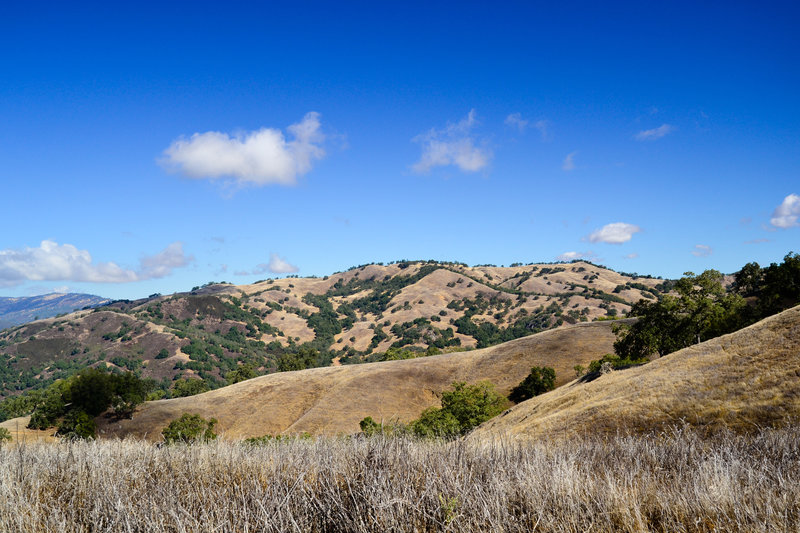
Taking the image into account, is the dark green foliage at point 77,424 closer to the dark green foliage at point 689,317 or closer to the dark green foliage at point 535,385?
the dark green foliage at point 535,385

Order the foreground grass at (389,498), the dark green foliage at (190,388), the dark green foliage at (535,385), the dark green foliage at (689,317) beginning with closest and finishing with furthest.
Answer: the foreground grass at (389,498), the dark green foliage at (689,317), the dark green foliage at (535,385), the dark green foliage at (190,388)

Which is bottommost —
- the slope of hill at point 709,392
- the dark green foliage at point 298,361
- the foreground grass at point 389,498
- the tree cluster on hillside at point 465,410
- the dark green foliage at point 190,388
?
the dark green foliage at point 190,388

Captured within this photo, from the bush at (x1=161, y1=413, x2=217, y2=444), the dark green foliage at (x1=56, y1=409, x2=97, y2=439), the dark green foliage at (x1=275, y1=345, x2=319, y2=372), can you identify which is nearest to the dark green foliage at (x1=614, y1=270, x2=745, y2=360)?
the bush at (x1=161, y1=413, x2=217, y2=444)

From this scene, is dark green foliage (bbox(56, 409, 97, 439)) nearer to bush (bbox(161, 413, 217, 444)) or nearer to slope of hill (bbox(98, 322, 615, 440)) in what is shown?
slope of hill (bbox(98, 322, 615, 440))

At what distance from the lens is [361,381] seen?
7631 cm

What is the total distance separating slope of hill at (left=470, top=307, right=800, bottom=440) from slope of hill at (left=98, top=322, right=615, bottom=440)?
3604 cm

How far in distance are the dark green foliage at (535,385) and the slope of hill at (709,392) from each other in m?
30.6

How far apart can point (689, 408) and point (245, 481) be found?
26.9m

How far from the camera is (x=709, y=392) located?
2622cm

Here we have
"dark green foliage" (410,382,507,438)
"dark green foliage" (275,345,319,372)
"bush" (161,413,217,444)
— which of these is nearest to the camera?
"dark green foliage" (410,382,507,438)

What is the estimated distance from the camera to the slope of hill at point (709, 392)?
22875mm

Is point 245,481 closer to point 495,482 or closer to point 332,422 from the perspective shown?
point 495,482

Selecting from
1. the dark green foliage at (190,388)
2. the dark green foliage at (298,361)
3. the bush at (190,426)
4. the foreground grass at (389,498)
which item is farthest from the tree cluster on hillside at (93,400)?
the foreground grass at (389,498)

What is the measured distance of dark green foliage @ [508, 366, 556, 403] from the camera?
Answer: 65.8 metres
